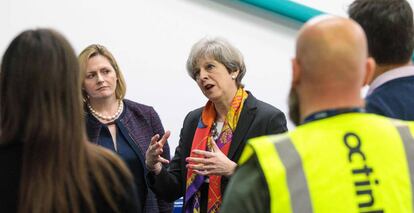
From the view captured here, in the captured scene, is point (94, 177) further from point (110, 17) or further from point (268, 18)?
point (268, 18)

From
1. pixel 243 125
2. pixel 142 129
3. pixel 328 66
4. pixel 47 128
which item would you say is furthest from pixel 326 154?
pixel 142 129

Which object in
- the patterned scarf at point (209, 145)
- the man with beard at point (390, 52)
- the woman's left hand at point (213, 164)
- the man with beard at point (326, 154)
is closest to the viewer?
the man with beard at point (326, 154)

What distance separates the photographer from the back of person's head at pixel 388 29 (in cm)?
183

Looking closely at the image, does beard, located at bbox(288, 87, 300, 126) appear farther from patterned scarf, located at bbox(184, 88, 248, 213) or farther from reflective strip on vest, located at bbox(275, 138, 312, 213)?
patterned scarf, located at bbox(184, 88, 248, 213)

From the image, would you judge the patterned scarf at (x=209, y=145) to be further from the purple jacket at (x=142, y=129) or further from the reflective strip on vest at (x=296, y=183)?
the reflective strip on vest at (x=296, y=183)

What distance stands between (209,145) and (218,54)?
13.5 inches

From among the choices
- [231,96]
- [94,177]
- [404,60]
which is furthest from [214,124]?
[94,177]

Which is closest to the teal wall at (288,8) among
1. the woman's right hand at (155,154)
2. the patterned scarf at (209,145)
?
the patterned scarf at (209,145)

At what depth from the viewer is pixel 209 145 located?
261cm

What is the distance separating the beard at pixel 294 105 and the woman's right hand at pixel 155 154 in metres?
1.05

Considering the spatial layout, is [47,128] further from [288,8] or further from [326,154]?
[288,8]

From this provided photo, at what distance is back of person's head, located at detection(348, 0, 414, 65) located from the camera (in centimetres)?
183

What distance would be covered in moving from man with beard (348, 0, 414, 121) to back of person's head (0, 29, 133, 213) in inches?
28.7

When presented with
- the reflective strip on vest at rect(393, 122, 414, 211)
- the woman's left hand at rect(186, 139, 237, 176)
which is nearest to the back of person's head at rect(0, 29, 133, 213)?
the reflective strip on vest at rect(393, 122, 414, 211)
